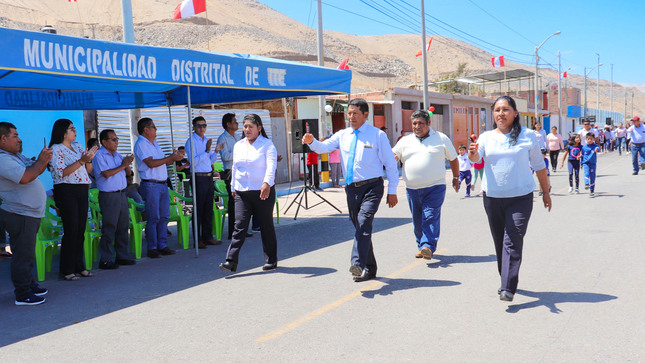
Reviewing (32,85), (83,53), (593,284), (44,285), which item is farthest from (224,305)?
(32,85)

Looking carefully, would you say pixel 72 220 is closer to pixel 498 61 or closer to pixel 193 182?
pixel 193 182

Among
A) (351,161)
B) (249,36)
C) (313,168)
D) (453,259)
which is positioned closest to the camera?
(351,161)

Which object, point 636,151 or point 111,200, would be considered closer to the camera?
point 111,200

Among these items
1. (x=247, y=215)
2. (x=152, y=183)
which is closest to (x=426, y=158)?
(x=247, y=215)

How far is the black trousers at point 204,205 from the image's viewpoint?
8.60 m

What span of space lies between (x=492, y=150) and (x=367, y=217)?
136 cm

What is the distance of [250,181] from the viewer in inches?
254

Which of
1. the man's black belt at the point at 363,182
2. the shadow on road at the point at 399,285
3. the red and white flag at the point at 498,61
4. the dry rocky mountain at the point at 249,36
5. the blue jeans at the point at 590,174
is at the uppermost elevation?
the dry rocky mountain at the point at 249,36

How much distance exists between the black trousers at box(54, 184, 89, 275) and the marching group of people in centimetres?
1

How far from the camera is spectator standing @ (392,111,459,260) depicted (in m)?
6.79

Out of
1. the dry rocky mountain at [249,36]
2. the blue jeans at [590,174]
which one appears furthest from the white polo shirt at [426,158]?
the dry rocky mountain at [249,36]

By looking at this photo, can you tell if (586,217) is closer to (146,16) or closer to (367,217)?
(367,217)

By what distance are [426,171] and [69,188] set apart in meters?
4.11

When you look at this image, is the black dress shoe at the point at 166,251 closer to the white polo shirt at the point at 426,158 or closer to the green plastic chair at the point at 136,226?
the green plastic chair at the point at 136,226
